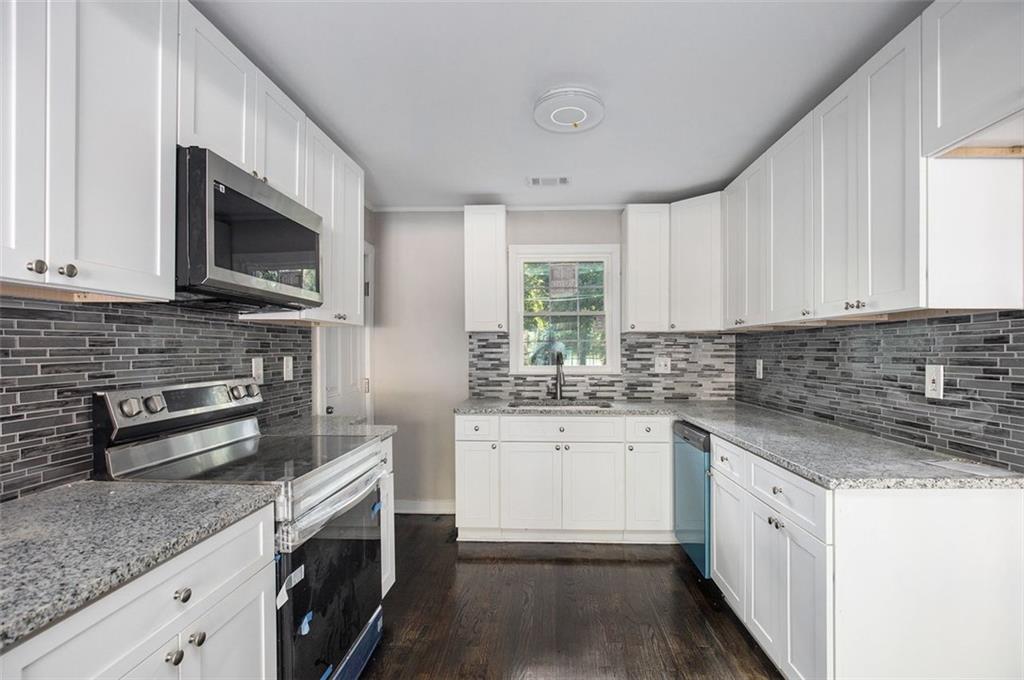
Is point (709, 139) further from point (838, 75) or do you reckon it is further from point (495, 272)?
point (495, 272)

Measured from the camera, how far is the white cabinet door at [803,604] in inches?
56.1

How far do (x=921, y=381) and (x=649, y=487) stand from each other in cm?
156

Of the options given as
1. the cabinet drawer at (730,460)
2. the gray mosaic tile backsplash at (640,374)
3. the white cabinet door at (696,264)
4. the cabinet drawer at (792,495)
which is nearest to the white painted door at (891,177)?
the cabinet drawer at (792,495)

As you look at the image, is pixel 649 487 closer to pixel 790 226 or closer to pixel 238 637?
pixel 790 226

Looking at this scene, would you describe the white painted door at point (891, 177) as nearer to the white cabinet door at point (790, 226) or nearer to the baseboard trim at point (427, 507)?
the white cabinet door at point (790, 226)

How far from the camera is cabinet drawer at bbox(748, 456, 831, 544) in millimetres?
1442

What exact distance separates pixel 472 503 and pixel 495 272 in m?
1.61

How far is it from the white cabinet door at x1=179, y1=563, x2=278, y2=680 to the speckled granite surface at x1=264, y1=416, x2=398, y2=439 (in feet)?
2.71

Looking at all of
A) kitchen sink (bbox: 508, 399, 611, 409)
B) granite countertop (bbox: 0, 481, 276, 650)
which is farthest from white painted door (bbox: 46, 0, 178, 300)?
kitchen sink (bbox: 508, 399, 611, 409)

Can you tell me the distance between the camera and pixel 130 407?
4.60 feet

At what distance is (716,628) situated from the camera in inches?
81.9

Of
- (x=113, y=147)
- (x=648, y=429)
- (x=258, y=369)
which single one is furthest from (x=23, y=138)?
(x=648, y=429)

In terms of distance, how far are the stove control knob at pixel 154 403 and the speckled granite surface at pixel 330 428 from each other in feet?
2.02

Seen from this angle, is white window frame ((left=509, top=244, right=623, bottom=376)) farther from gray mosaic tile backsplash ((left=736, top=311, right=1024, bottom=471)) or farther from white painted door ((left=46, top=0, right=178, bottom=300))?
white painted door ((left=46, top=0, right=178, bottom=300))
